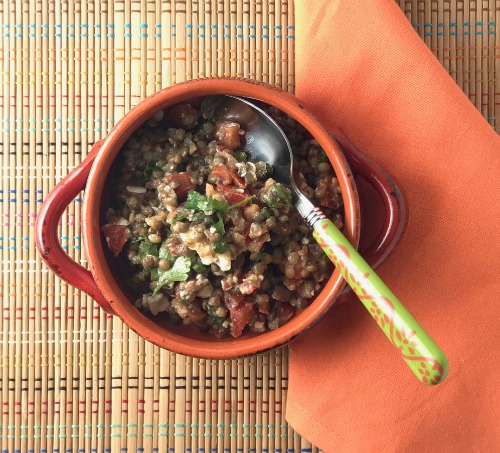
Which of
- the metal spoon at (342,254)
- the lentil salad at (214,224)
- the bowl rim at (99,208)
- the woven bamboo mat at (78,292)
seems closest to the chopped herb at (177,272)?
the lentil salad at (214,224)

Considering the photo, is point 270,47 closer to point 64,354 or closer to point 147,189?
point 147,189

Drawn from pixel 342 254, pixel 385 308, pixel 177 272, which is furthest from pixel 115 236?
pixel 385 308

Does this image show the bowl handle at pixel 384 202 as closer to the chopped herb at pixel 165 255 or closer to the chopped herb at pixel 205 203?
the chopped herb at pixel 205 203

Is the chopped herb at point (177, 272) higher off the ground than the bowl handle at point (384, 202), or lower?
lower

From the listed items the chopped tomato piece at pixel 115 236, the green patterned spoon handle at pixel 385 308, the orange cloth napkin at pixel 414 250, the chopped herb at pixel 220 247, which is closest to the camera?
the green patterned spoon handle at pixel 385 308

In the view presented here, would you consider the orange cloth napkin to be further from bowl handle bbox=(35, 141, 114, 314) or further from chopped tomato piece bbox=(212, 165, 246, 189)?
bowl handle bbox=(35, 141, 114, 314)

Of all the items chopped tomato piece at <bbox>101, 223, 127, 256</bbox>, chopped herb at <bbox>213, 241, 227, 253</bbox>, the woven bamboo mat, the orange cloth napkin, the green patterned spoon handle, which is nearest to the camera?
the green patterned spoon handle

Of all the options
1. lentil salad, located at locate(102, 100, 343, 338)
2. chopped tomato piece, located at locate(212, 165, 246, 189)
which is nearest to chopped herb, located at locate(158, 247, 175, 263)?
lentil salad, located at locate(102, 100, 343, 338)

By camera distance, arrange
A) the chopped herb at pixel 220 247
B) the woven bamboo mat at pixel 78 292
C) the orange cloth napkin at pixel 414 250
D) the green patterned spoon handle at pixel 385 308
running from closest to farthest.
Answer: the green patterned spoon handle at pixel 385 308, the chopped herb at pixel 220 247, the orange cloth napkin at pixel 414 250, the woven bamboo mat at pixel 78 292
